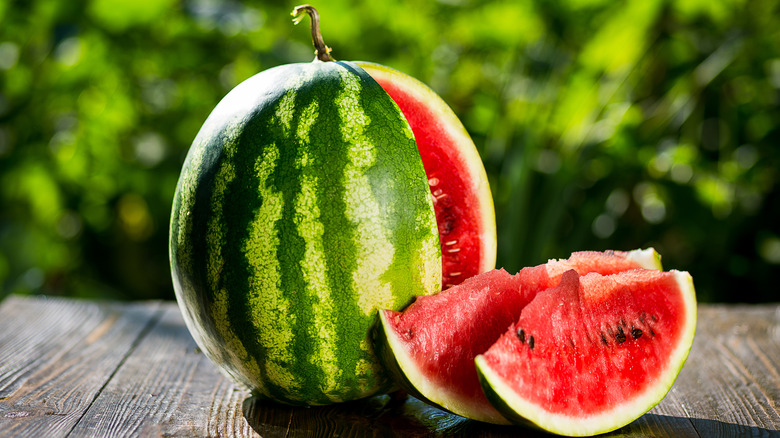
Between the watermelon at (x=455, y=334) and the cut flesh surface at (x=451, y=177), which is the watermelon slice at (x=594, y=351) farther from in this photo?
the cut flesh surface at (x=451, y=177)

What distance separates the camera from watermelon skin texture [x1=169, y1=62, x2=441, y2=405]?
1.23 m

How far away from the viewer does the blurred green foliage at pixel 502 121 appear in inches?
135

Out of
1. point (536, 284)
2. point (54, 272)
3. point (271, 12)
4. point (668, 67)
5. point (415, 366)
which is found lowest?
point (54, 272)

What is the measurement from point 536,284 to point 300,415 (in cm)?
53

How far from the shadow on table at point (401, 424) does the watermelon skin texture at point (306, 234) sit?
56 mm

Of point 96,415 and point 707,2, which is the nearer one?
point 96,415

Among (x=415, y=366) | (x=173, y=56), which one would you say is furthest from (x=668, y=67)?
(x=415, y=366)

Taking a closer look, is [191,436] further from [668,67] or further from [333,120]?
[668,67]

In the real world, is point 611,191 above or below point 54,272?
above

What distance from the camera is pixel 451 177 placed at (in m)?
1.52

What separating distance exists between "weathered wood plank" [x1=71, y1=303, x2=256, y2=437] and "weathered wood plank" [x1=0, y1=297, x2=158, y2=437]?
4cm

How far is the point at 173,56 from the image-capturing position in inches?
155

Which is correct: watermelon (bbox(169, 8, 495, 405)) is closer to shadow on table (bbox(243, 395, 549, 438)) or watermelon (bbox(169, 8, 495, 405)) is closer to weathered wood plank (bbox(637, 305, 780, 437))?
shadow on table (bbox(243, 395, 549, 438))

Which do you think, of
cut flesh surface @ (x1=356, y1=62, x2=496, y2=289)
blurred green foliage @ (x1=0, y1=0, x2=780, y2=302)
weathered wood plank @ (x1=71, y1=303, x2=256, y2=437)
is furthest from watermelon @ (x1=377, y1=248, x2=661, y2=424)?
blurred green foliage @ (x1=0, y1=0, x2=780, y2=302)
